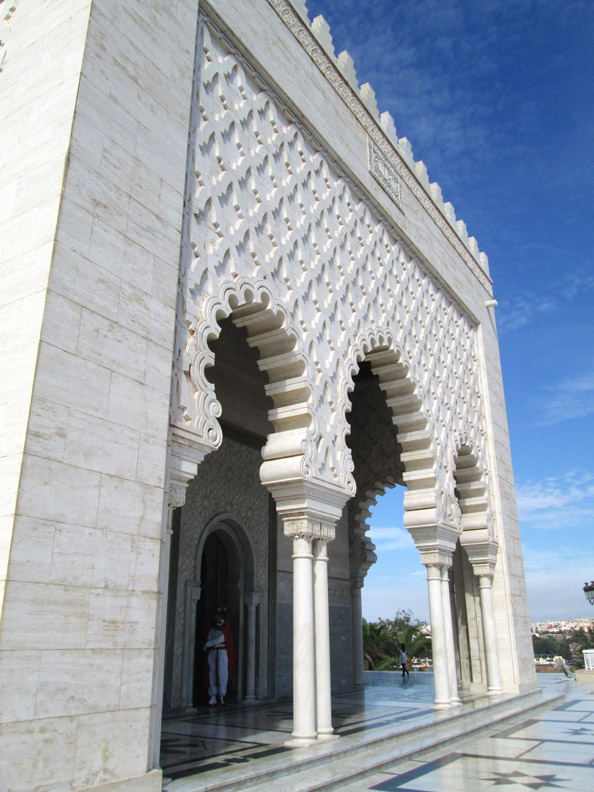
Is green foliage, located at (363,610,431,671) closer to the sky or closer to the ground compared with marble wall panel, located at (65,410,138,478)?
closer to the ground

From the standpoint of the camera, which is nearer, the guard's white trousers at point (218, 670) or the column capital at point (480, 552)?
the guard's white trousers at point (218, 670)

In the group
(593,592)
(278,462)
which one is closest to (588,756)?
(278,462)

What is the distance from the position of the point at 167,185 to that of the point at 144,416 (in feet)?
4.27

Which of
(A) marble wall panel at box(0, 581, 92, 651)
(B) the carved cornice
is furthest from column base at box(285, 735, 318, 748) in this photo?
(B) the carved cornice

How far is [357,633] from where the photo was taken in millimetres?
8562

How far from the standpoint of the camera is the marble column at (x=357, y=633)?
832cm

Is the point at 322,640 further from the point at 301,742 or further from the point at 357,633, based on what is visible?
the point at 357,633

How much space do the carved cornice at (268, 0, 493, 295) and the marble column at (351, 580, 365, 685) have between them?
4672 mm

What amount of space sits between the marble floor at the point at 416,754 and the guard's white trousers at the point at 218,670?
173 mm

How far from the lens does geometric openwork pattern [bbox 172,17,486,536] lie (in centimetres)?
370

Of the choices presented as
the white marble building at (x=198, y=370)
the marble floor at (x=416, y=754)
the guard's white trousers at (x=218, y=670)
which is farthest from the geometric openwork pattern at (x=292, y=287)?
the guard's white trousers at (x=218, y=670)

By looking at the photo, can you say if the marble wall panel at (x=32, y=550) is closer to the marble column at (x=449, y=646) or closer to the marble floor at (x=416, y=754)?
the marble floor at (x=416, y=754)

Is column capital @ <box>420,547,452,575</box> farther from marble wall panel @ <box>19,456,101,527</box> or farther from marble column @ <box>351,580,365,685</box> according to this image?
marble wall panel @ <box>19,456,101,527</box>

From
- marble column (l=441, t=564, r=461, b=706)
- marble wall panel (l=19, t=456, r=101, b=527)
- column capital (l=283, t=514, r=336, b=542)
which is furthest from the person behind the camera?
marble column (l=441, t=564, r=461, b=706)
